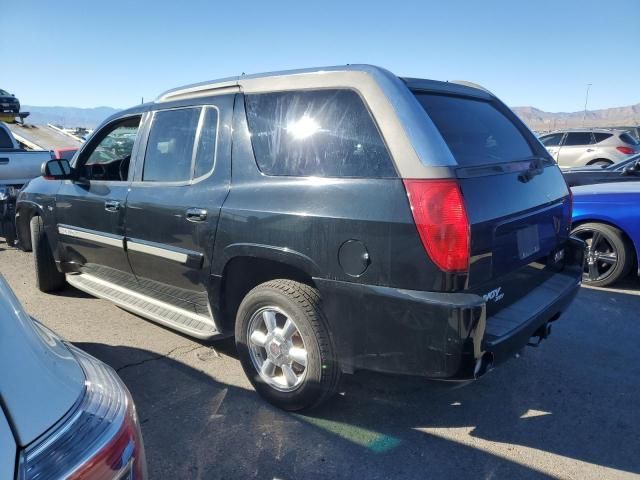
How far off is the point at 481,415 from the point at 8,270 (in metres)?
5.91

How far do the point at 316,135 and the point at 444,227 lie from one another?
91 centimetres

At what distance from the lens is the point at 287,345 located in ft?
9.35

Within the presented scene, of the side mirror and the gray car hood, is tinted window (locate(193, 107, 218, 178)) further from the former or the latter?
the gray car hood

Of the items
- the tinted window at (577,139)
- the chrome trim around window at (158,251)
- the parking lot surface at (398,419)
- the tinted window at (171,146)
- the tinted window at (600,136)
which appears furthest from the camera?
the tinted window at (577,139)

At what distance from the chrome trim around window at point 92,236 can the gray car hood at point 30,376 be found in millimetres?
2458

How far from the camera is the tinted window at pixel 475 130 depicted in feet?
8.69

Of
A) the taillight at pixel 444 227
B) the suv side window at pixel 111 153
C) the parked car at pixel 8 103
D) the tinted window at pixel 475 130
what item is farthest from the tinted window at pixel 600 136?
the parked car at pixel 8 103

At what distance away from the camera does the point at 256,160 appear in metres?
2.97

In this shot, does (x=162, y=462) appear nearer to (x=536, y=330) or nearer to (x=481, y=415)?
(x=481, y=415)

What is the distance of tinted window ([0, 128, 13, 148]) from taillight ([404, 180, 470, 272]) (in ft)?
34.6

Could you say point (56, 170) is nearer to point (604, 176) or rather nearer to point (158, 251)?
point (158, 251)

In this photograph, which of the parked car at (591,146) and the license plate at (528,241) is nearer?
the license plate at (528,241)

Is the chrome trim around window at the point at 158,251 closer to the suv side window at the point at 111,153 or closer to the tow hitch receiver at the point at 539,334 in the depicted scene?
the suv side window at the point at 111,153

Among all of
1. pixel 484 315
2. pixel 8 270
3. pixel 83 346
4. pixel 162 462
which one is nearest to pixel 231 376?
pixel 162 462
